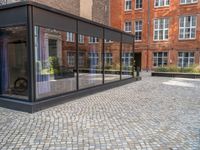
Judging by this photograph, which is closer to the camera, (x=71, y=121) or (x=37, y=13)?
(x=71, y=121)

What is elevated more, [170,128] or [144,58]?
[144,58]

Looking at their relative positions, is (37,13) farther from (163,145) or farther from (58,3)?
(58,3)

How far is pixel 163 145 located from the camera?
3908 millimetres

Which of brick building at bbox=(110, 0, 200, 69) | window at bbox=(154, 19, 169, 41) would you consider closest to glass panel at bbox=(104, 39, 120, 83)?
brick building at bbox=(110, 0, 200, 69)

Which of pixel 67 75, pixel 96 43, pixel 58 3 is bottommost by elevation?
pixel 67 75

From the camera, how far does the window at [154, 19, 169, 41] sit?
76.9 ft

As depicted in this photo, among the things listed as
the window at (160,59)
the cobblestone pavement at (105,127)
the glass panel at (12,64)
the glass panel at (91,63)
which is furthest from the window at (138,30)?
the glass panel at (12,64)

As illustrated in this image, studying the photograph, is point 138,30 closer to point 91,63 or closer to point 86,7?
point 86,7

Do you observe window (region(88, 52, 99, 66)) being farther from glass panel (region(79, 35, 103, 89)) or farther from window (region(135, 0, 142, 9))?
window (region(135, 0, 142, 9))

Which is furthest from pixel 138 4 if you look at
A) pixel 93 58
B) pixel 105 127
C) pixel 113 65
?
pixel 105 127

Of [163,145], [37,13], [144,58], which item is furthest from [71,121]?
[144,58]

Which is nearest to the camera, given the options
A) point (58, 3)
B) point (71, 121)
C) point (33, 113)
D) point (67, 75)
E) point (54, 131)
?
point (54, 131)

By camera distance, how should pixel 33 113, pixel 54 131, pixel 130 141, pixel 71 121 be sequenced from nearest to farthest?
pixel 130 141
pixel 54 131
pixel 71 121
pixel 33 113

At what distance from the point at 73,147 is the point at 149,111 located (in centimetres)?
324
